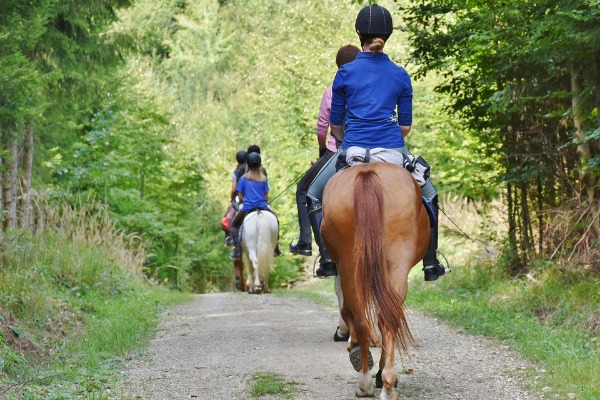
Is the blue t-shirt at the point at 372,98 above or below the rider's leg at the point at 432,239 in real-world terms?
above

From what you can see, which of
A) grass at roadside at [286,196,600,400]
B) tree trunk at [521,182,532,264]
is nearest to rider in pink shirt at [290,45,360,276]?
grass at roadside at [286,196,600,400]

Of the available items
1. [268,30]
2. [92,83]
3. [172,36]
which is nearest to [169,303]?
[92,83]

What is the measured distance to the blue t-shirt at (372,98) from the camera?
19.2ft

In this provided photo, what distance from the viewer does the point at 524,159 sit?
1082 cm

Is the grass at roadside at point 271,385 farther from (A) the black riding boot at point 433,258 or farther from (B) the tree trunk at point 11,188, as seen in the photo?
(B) the tree trunk at point 11,188

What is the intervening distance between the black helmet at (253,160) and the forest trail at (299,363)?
552 cm

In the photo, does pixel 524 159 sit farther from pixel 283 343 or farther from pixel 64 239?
pixel 64 239

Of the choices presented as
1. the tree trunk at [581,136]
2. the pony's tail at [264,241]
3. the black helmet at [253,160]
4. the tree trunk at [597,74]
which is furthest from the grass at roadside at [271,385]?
the pony's tail at [264,241]

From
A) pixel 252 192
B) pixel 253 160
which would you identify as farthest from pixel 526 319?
pixel 252 192

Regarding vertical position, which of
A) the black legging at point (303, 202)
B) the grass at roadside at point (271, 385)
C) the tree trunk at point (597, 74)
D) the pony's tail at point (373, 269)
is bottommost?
the grass at roadside at point (271, 385)

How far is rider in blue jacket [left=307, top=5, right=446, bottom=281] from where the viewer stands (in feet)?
19.2

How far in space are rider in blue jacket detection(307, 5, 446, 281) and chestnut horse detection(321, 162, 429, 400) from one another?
0.53 metres

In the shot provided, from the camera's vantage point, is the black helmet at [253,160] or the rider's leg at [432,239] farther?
the black helmet at [253,160]

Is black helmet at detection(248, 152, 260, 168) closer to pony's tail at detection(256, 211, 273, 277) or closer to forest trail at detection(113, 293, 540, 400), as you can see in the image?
pony's tail at detection(256, 211, 273, 277)
